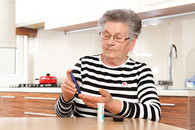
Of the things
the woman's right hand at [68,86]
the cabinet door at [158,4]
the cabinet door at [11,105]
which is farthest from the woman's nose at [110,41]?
the cabinet door at [11,105]

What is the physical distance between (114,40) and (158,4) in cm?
108

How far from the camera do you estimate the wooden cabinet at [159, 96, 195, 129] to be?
2266 mm

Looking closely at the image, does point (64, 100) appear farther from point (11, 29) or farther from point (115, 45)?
point (11, 29)

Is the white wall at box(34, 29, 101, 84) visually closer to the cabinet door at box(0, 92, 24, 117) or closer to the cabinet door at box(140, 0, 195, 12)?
the cabinet door at box(0, 92, 24, 117)

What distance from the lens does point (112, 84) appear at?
1731 mm

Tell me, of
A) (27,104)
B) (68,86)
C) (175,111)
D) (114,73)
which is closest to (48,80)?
(27,104)

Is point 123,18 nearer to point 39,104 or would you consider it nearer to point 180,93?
point 180,93

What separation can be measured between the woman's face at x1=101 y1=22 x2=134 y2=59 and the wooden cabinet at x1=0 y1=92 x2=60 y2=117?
1622 millimetres

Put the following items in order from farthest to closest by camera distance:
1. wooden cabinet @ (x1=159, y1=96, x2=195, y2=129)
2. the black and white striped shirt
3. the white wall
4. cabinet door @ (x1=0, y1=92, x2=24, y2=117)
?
the white wall → cabinet door @ (x1=0, y1=92, x2=24, y2=117) → wooden cabinet @ (x1=159, y1=96, x2=195, y2=129) → the black and white striped shirt

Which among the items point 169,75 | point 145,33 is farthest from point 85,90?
point 145,33

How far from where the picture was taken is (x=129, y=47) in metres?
1.84

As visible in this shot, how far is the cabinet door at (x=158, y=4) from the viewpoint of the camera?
2.51m

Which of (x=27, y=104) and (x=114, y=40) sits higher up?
(x=114, y=40)

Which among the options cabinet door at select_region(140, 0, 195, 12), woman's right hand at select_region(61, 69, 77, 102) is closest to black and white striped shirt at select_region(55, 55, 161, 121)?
woman's right hand at select_region(61, 69, 77, 102)
